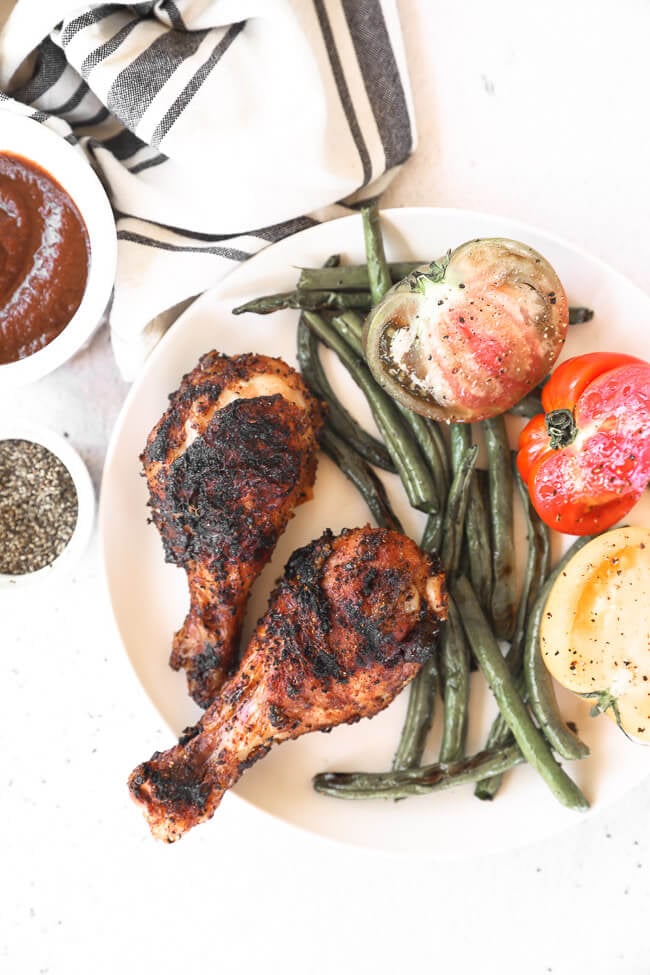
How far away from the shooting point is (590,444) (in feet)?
7.52

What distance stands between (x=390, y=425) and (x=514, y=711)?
0.93 meters

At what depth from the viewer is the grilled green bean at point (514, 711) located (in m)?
2.48

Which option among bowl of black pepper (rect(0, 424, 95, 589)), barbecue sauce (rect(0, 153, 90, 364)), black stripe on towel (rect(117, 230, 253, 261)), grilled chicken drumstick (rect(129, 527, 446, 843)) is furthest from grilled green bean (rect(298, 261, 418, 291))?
bowl of black pepper (rect(0, 424, 95, 589))

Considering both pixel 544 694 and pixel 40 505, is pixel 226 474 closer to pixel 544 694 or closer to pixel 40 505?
pixel 40 505

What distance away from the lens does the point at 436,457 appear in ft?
8.34

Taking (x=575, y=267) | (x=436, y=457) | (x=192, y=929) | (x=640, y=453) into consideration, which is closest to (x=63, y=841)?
(x=192, y=929)

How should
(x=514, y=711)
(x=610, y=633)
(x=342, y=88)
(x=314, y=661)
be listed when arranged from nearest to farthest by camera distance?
(x=314, y=661) < (x=610, y=633) < (x=514, y=711) < (x=342, y=88)

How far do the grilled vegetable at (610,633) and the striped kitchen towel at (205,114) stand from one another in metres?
1.40

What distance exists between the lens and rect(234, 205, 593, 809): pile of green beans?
250 centimetres

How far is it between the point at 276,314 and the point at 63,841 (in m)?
1.95

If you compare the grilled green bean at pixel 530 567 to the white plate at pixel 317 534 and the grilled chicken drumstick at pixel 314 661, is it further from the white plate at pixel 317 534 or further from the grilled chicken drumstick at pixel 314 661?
the grilled chicken drumstick at pixel 314 661

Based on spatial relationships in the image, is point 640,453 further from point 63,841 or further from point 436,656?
point 63,841

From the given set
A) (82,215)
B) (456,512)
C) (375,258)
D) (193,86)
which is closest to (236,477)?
(456,512)

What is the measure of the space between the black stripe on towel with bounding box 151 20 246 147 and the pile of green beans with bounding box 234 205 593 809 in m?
0.58
